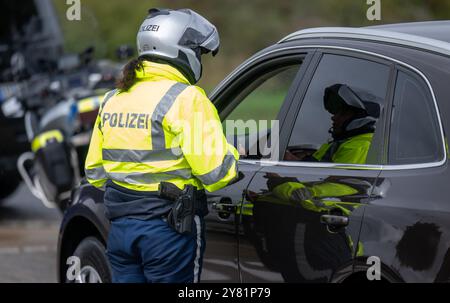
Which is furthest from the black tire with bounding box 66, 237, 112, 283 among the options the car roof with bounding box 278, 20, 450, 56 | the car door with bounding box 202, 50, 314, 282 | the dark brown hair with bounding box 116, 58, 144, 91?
the car roof with bounding box 278, 20, 450, 56

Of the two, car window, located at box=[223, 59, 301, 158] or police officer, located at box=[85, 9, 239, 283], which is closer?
police officer, located at box=[85, 9, 239, 283]

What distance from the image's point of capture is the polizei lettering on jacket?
14.4 feet

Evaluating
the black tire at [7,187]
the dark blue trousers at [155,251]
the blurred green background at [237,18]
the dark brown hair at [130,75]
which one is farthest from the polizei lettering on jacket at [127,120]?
the blurred green background at [237,18]

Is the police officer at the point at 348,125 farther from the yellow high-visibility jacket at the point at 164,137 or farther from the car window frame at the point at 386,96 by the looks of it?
the yellow high-visibility jacket at the point at 164,137

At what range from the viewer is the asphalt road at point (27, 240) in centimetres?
815

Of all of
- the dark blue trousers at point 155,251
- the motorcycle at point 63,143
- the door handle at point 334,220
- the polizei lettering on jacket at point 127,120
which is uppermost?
the polizei lettering on jacket at point 127,120

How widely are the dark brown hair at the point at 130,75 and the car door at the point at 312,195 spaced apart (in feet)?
2.27

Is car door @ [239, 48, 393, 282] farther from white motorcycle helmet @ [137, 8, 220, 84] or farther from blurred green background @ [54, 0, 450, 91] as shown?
blurred green background @ [54, 0, 450, 91]

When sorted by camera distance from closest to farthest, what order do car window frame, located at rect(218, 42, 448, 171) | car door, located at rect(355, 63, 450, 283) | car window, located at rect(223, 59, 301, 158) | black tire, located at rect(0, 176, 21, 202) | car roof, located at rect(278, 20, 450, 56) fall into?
car door, located at rect(355, 63, 450, 283), car window frame, located at rect(218, 42, 448, 171), car roof, located at rect(278, 20, 450, 56), car window, located at rect(223, 59, 301, 158), black tire, located at rect(0, 176, 21, 202)

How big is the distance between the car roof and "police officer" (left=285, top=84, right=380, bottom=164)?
23 centimetres

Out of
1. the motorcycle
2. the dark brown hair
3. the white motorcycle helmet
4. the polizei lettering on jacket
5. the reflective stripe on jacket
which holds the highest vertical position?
the white motorcycle helmet

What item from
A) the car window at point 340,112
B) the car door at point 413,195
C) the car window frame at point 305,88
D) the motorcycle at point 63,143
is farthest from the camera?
the motorcycle at point 63,143

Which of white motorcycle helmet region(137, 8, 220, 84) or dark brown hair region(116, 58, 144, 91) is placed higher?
white motorcycle helmet region(137, 8, 220, 84)

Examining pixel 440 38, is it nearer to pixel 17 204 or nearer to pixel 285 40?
pixel 285 40
